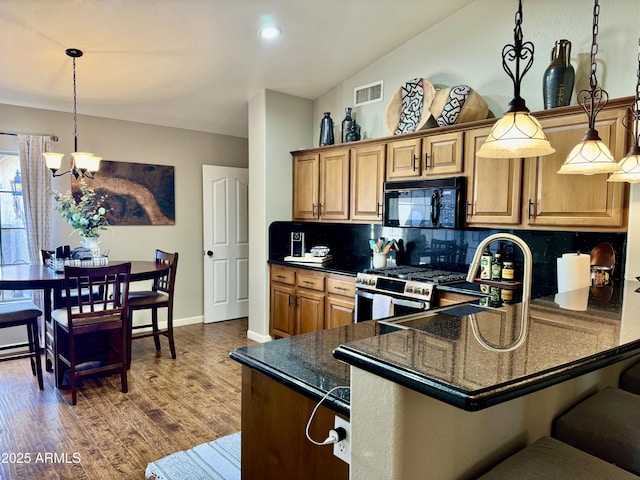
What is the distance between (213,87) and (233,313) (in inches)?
112

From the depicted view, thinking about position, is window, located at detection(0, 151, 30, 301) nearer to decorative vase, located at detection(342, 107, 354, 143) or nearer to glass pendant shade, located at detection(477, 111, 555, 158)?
decorative vase, located at detection(342, 107, 354, 143)

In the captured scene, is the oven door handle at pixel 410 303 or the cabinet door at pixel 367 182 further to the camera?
the cabinet door at pixel 367 182

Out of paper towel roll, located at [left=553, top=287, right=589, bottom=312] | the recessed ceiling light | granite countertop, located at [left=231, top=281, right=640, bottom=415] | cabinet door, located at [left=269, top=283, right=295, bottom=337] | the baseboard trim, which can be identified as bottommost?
the baseboard trim

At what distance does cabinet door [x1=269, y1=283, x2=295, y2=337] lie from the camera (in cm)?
423

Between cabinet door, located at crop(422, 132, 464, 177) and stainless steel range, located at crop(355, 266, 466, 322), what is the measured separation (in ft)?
2.64

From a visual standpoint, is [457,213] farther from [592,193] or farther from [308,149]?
[308,149]

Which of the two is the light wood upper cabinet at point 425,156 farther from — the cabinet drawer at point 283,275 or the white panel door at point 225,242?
the white panel door at point 225,242

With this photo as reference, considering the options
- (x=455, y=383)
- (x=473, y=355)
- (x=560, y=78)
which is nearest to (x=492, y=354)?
(x=473, y=355)

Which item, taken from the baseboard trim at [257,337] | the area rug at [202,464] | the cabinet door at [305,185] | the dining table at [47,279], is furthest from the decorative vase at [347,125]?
the area rug at [202,464]

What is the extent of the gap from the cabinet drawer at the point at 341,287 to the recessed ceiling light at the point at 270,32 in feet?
6.86

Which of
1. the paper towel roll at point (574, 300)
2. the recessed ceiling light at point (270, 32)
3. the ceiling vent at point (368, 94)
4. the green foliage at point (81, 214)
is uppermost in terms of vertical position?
the recessed ceiling light at point (270, 32)

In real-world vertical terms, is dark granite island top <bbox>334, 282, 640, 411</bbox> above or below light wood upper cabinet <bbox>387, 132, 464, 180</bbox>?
below

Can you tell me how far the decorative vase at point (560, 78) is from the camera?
2.61m

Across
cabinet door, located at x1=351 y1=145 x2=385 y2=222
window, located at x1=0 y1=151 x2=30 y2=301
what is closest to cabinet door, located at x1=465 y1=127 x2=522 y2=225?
cabinet door, located at x1=351 y1=145 x2=385 y2=222
